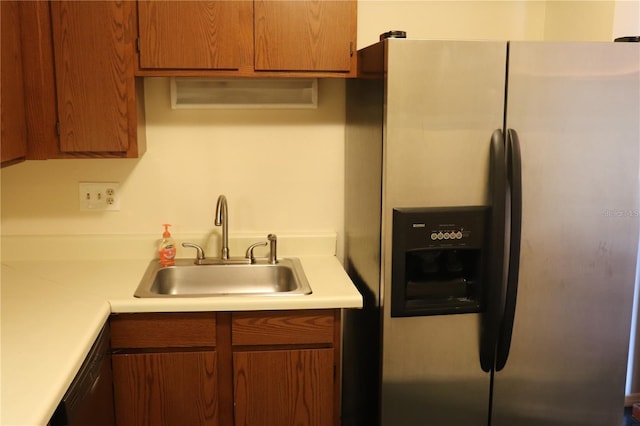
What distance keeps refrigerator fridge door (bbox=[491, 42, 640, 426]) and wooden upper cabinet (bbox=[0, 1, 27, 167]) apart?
1.55 meters

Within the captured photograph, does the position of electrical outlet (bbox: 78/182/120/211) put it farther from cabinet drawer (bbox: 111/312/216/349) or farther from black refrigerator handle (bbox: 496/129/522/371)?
black refrigerator handle (bbox: 496/129/522/371)

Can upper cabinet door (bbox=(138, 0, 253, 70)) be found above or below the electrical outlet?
above

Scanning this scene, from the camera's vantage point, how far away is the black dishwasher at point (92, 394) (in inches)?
57.4

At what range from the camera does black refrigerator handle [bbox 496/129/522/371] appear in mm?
1948

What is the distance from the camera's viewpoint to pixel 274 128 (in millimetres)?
2547

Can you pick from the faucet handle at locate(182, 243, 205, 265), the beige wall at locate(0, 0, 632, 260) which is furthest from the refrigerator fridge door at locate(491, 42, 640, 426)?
the faucet handle at locate(182, 243, 205, 265)

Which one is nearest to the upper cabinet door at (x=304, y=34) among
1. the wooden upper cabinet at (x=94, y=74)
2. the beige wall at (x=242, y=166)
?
the beige wall at (x=242, y=166)

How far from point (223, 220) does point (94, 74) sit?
0.69 m

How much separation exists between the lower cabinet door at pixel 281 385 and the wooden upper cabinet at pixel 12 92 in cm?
97

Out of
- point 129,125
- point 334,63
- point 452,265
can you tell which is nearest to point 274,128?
point 334,63

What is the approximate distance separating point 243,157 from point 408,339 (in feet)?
3.33

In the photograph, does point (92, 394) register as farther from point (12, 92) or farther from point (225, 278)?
point (12, 92)

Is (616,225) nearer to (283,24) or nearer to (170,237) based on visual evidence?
(283,24)

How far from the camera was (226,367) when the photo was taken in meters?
2.06
